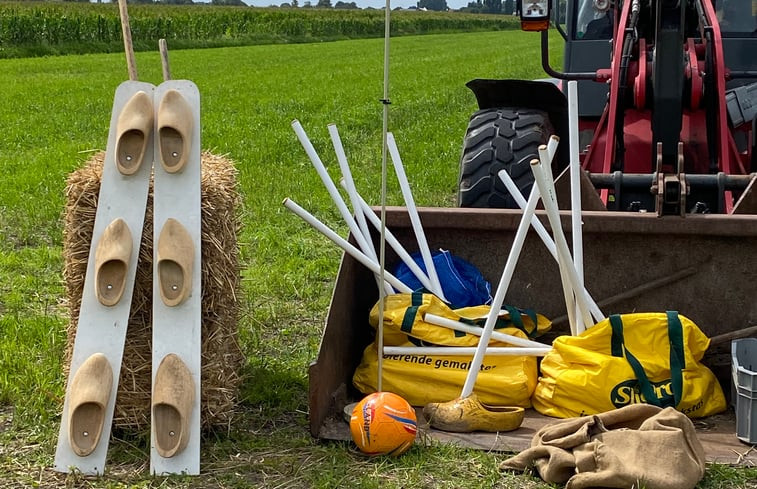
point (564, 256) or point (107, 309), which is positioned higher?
point (564, 256)

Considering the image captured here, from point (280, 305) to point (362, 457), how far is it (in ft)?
6.43

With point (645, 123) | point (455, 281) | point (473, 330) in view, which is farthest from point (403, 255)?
point (645, 123)

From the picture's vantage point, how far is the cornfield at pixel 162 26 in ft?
102

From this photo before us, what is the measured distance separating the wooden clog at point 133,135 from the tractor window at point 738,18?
13.4ft

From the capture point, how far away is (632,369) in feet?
12.8

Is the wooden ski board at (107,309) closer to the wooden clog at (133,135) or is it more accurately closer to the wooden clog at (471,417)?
the wooden clog at (133,135)

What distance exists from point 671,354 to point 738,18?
10.8 feet

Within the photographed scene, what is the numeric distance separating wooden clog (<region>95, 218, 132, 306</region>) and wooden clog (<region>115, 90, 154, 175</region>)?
23 cm

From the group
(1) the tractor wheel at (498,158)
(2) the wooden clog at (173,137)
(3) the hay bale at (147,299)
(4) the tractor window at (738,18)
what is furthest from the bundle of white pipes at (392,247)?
(4) the tractor window at (738,18)

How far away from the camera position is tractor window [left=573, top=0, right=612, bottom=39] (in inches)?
265

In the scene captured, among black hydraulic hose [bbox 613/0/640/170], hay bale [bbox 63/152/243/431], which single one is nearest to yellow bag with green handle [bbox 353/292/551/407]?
hay bale [bbox 63/152/243/431]

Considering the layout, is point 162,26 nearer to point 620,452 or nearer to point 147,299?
point 147,299

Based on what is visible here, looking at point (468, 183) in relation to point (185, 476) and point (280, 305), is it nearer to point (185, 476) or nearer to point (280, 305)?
point (280, 305)

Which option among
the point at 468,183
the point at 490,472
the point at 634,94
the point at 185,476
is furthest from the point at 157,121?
the point at 634,94
